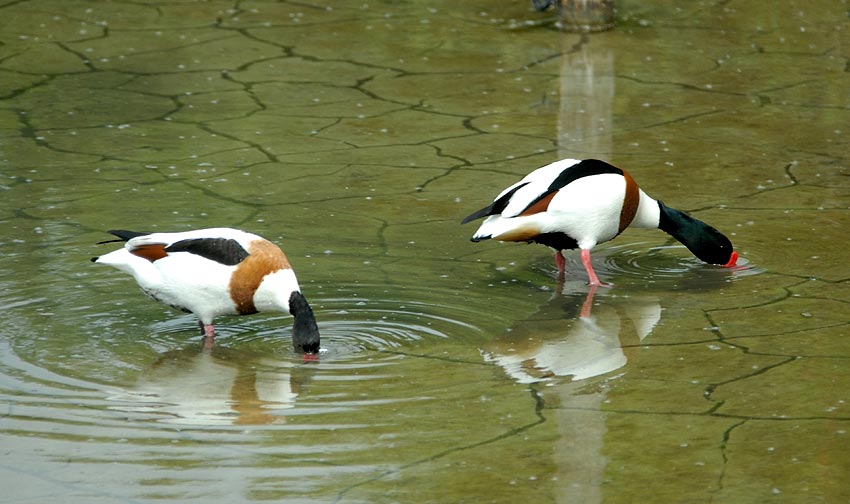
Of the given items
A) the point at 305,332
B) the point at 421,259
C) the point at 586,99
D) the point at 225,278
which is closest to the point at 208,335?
the point at 225,278

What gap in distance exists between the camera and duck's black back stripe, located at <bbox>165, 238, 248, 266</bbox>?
4980 millimetres

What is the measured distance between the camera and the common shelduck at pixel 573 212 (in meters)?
5.79

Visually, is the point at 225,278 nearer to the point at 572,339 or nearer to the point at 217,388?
the point at 217,388

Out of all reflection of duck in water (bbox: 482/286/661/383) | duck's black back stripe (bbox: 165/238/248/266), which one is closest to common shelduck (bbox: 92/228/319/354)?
duck's black back stripe (bbox: 165/238/248/266)

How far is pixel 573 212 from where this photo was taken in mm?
5785

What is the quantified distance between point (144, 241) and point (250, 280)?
477 mm

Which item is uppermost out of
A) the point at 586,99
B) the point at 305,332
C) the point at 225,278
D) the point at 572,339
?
the point at 225,278

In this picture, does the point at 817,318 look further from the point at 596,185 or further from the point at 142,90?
the point at 142,90

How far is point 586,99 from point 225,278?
14.4ft

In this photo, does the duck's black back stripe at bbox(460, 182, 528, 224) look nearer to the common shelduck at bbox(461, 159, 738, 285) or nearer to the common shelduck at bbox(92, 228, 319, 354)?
the common shelduck at bbox(461, 159, 738, 285)

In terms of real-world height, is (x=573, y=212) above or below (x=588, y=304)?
above

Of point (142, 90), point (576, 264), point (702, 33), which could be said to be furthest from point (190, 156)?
point (702, 33)

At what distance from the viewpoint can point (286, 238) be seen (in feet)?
20.9

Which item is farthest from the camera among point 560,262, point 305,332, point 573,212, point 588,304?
point 560,262
